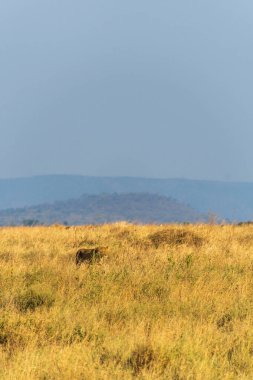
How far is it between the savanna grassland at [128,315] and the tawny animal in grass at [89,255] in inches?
12.0

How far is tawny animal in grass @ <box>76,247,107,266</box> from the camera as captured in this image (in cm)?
1073

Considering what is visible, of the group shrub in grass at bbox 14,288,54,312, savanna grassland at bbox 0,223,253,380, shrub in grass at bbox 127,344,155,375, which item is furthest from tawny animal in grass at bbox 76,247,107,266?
shrub in grass at bbox 127,344,155,375

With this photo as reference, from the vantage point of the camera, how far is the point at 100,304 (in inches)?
298

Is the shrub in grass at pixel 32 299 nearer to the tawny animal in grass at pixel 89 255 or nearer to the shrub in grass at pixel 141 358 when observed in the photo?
the shrub in grass at pixel 141 358

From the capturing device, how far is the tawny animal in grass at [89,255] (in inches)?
422

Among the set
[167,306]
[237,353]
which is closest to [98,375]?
[237,353]

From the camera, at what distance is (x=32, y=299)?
7.92 meters

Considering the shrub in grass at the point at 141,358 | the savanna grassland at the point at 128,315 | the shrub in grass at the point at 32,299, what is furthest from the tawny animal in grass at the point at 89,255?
the shrub in grass at the point at 141,358

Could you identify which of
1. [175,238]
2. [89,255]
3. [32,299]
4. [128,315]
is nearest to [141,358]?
[128,315]

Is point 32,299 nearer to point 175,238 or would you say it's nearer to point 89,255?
point 89,255

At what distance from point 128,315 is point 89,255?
409 cm

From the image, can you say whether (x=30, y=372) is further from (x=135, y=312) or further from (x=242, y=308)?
(x=242, y=308)

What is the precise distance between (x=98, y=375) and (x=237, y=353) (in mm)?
1629

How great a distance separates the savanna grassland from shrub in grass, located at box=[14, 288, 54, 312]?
15 millimetres
